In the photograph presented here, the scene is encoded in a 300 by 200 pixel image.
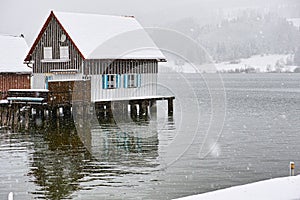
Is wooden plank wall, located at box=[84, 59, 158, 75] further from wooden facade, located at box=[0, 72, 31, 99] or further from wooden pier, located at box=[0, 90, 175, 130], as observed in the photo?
wooden facade, located at box=[0, 72, 31, 99]

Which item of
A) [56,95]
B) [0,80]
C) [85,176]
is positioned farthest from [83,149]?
[0,80]

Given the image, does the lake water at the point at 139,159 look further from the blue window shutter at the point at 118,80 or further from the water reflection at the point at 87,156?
the blue window shutter at the point at 118,80

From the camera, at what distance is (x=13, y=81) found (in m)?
50.3

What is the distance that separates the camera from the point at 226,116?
52688 millimetres

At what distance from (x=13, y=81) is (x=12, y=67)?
119 centimetres

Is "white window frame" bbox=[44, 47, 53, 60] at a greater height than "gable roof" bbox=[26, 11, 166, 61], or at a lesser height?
lesser

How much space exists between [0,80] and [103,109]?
33.1 feet

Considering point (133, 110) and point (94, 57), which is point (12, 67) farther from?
point (133, 110)

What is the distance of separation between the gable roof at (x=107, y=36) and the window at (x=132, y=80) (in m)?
1.50

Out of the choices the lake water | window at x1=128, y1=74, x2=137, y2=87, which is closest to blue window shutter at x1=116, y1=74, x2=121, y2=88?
window at x1=128, y1=74, x2=137, y2=87

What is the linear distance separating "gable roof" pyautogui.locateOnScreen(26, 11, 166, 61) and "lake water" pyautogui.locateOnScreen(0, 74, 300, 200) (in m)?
7.27

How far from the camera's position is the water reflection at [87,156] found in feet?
64.6

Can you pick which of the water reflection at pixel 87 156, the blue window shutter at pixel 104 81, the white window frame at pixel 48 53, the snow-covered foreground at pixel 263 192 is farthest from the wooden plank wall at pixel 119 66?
the snow-covered foreground at pixel 263 192

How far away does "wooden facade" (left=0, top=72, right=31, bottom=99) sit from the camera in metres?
49.0
